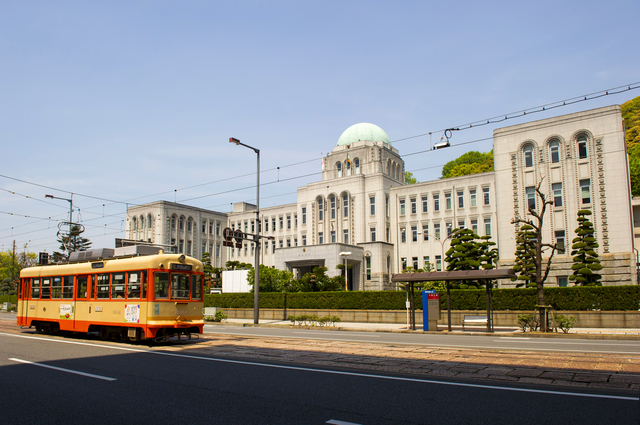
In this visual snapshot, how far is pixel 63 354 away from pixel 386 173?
5243 centimetres

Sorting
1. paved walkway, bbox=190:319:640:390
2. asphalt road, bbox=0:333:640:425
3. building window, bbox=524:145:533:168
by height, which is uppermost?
building window, bbox=524:145:533:168

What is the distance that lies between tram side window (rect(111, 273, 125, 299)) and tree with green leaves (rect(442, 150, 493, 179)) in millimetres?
69806

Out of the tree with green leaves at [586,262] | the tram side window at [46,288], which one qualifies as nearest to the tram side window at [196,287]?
the tram side window at [46,288]

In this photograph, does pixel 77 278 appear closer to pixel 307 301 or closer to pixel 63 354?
pixel 63 354

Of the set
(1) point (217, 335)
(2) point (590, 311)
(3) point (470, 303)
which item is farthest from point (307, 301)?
(2) point (590, 311)

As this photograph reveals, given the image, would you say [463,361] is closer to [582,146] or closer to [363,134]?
[582,146]

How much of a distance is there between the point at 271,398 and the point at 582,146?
4184 centimetres

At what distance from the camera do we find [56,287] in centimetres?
1962

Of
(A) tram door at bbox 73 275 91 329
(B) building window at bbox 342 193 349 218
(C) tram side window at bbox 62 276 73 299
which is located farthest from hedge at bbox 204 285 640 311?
(B) building window at bbox 342 193 349 218

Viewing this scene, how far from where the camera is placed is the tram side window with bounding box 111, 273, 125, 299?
653 inches

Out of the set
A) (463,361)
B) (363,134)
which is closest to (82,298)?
(463,361)

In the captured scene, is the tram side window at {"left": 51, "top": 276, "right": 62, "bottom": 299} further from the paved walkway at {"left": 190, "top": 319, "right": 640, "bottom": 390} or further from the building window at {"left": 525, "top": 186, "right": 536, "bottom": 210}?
the building window at {"left": 525, "top": 186, "right": 536, "bottom": 210}

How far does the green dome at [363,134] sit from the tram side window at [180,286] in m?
49.7

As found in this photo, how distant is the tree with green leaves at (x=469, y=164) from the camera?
Result: 270 ft
